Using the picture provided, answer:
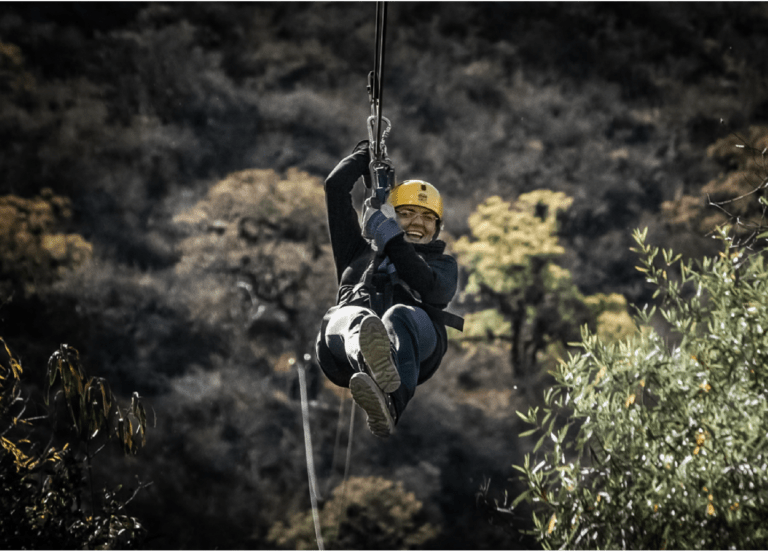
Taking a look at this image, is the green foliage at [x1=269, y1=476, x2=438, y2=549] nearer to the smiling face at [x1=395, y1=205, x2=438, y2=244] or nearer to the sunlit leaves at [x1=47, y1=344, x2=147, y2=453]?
the sunlit leaves at [x1=47, y1=344, x2=147, y2=453]

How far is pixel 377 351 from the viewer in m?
2.83

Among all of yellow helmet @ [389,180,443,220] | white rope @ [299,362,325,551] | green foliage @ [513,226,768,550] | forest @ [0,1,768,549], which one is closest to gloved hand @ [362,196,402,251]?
yellow helmet @ [389,180,443,220]

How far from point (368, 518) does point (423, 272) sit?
8190 millimetres

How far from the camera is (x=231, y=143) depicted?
439 inches

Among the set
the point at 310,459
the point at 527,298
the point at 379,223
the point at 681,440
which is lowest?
the point at 681,440

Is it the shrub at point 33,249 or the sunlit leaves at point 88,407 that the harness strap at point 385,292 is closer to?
the sunlit leaves at point 88,407

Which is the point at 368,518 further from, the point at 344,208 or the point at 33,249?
the point at 344,208

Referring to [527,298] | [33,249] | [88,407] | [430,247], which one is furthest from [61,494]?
[527,298]

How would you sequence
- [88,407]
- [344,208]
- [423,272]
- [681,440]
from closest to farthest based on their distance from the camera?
[681,440]
[423,272]
[344,208]
[88,407]

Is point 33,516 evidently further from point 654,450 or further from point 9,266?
point 9,266

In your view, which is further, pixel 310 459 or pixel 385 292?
pixel 310 459

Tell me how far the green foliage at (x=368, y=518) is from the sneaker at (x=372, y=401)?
7895 mm

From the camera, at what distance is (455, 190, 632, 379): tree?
10805mm

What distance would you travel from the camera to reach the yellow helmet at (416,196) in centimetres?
355
